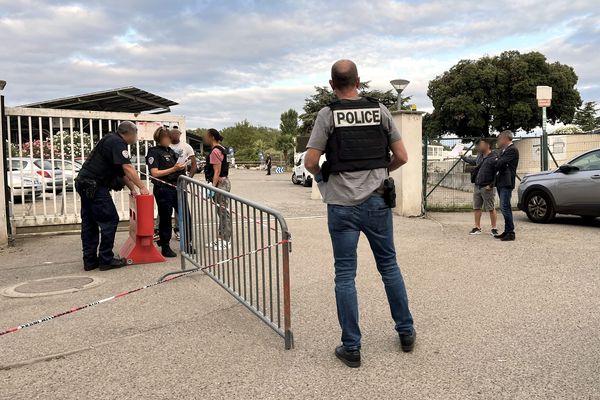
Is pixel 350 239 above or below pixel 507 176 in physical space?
below

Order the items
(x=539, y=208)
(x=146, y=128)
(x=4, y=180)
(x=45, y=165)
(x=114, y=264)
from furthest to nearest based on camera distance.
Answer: (x=539, y=208) → (x=146, y=128) → (x=45, y=165) → (x=4, y=180) → (x=114, y=264)

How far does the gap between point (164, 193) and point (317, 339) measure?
155 inches

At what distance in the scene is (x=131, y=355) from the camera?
11.8 ft

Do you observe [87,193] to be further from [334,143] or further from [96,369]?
[334,143]

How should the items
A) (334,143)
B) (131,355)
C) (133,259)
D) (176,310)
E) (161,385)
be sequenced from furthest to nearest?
(133,259), (176,310), (131,355), (334,143), (161,385)

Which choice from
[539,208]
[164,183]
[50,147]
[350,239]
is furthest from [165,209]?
[539,208]

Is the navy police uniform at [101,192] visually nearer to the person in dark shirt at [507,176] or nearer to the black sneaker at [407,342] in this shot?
the black sneaker at [407,342]

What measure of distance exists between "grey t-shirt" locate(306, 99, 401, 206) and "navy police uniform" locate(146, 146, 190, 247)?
409 cm

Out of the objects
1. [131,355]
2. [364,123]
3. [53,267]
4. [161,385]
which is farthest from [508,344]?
[53,267]

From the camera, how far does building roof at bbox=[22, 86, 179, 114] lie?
10.6 metres

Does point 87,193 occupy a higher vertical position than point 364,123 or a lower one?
lower

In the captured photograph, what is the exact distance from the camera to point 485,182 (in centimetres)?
824

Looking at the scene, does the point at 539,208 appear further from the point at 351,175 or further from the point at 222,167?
the point at 351,175

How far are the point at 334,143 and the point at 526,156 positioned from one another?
38.2 ft
